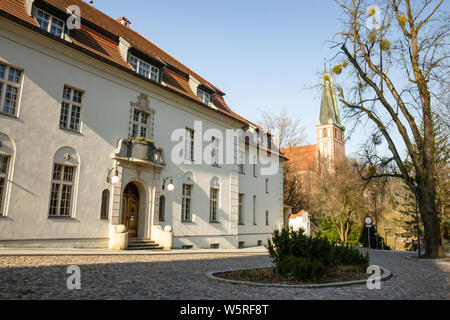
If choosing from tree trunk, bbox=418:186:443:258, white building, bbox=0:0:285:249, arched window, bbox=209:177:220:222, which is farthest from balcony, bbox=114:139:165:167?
tree trunk, bbox=418:186:443:258

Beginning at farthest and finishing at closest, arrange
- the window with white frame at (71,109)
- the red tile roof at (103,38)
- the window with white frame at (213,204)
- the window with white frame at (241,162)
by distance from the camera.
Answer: the window with white frame at (241,162) < the window with white frame at (213,204) < the window with white frame at (71,109) < the red tile roof at (103,38)

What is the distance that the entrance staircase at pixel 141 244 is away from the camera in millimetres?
16009

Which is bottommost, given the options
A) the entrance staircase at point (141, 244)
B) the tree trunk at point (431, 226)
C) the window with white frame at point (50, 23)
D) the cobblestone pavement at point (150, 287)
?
the cobblestone pavement at point (150, 287)

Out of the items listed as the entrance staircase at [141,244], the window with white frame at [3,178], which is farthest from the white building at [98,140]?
the entrance staircase at [141,244]

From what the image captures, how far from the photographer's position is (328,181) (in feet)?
125

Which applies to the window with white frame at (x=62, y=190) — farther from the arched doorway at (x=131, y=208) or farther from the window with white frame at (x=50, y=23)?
the window with white frame at (x=50, y=23)

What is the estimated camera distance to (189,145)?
812 inches

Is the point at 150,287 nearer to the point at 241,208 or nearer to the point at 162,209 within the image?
the point at 162,209

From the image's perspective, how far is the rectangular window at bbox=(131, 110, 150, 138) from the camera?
57.7 ft

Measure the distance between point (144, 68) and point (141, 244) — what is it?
9.12 meters

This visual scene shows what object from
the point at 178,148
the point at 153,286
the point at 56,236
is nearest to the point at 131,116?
the point at 178,148

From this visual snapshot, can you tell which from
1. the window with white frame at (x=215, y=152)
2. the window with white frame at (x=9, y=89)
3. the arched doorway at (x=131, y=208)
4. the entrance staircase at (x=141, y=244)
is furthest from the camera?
the window with white frame at (x=215, y=152)

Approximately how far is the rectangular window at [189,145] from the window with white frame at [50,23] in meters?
8.53

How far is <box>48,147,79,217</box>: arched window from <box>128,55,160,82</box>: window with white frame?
19.3 ft
